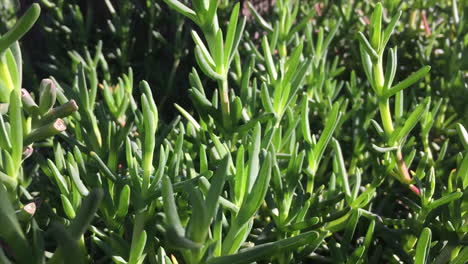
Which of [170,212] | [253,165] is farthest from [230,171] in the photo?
[170,212]

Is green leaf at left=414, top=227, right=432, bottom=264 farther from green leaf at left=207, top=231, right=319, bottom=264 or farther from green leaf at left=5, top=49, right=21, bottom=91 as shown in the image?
green leaf at left=5, top=49, right=21, bottom=91

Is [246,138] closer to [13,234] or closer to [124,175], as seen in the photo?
[124,175]

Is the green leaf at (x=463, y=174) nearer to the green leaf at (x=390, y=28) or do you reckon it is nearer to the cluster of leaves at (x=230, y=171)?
the cluster of leaves at (x=230, y=171)

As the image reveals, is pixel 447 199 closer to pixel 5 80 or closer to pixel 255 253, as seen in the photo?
pixel 255 253

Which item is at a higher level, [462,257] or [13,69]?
[13,69]

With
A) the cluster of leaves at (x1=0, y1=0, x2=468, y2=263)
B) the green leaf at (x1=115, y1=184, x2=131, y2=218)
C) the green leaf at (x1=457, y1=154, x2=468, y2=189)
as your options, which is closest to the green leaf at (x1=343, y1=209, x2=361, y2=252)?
the cluster of leaves at (x1=0, y1=0, x2=468, y2=263)

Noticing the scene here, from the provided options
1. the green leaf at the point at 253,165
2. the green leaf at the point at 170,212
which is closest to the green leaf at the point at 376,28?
the green leaf at the point at 253,165

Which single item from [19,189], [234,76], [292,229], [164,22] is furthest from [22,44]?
[292,229]
